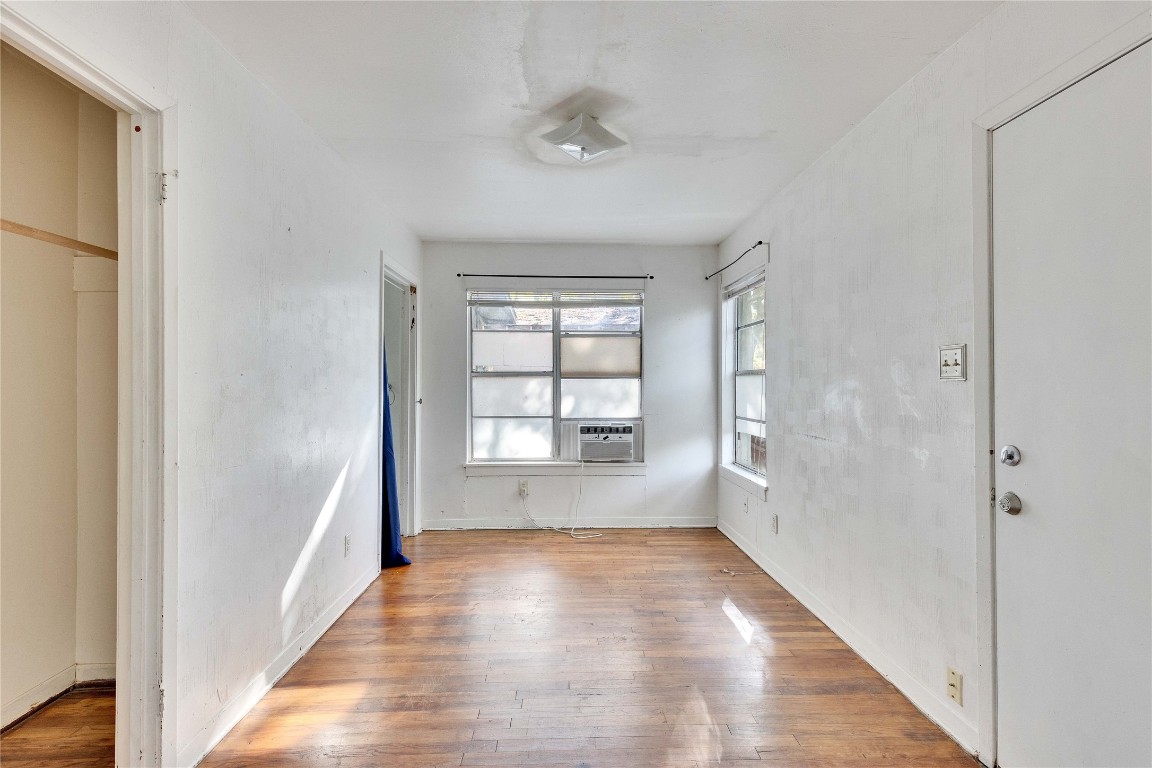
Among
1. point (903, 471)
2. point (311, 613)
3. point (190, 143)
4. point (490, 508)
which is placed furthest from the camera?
Answer: point (490, 508)

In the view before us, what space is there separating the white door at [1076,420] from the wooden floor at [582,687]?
48 cm

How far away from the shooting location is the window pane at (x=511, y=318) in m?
4.59

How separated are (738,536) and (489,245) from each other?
122 inches

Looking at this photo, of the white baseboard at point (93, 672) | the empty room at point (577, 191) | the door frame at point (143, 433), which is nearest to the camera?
the empty room at point (577, 191)

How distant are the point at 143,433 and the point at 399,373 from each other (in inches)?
107

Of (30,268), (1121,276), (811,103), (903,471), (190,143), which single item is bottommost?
(903,471)

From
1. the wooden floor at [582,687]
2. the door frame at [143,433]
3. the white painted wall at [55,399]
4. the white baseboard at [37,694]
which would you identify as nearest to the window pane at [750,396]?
the wooden floor at [582,687]

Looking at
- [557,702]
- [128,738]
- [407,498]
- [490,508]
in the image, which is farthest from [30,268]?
[490,508]

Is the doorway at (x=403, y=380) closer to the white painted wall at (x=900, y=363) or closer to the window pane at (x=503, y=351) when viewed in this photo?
the window pane at (x=503, y=351)

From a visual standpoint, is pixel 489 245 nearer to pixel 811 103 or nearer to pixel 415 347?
pixel 415 347

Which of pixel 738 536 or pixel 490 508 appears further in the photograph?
pixel 490 508

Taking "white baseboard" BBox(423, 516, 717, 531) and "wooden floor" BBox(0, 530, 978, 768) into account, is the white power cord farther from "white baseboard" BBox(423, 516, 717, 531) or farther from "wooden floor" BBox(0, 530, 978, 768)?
"wooden floor" BBox(0, 530, 978, 768)

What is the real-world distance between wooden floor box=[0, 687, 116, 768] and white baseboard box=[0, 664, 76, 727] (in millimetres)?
35

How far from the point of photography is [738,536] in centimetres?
406
